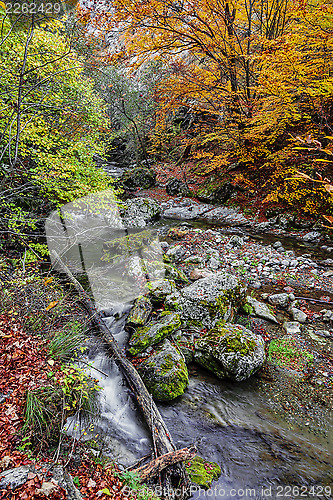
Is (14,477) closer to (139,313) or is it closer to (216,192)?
(139,313)

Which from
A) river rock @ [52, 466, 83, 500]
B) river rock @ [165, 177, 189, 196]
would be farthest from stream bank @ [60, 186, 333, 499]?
river rock @ [165, 177, 189, 196]

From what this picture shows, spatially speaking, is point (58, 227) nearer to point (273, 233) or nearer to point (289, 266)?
point (289, 266)

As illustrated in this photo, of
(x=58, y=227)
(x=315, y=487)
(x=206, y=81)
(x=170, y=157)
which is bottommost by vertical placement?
(x=315, y=487)

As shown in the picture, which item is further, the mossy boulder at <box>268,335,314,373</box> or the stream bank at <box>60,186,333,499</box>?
the mossy boulder at <box>268,335,314,373</box>

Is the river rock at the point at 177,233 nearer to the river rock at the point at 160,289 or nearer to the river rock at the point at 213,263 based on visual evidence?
the river rock at the point at 213,263

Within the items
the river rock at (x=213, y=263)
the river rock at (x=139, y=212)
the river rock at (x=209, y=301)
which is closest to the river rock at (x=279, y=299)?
the river rock at (x=209, y=301)

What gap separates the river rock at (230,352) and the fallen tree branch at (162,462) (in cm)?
173

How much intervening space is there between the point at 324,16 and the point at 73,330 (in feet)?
34.4

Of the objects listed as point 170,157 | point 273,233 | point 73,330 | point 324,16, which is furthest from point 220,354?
point 170,157

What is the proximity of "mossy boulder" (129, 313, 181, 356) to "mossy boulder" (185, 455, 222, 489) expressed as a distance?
A: 6.86ft

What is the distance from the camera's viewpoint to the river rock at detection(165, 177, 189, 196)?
49.4 feet

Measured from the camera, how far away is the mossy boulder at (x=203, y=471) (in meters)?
3.02

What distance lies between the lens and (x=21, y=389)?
2836mm

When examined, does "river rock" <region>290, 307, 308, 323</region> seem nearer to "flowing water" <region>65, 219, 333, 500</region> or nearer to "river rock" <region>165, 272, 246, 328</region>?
"river rock" <region>165, 272, 246, 328</region>
